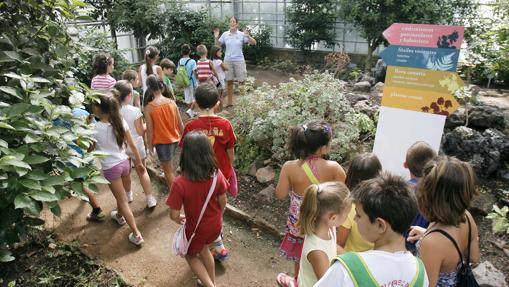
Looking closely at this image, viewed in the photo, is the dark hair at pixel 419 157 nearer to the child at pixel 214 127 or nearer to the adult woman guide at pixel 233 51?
the child at pixel 214 127

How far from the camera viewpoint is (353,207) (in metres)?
2.16

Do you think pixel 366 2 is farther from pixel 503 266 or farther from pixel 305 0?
pixel 503 266

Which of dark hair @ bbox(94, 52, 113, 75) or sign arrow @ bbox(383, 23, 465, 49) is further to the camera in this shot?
dark hair @ bbox(94, 52, 113, 75)

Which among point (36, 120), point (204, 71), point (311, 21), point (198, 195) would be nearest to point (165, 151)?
point (198, 195)

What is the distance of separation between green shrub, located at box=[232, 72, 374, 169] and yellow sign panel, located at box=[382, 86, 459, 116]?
2.51 ft

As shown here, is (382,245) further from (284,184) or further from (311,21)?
(311,21)

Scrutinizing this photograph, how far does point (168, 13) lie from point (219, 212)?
8.95 meters

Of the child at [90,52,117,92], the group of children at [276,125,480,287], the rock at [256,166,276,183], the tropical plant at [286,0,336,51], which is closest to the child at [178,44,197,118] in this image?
the child at [90,52,117,92]

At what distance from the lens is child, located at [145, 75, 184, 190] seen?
3.85 meters

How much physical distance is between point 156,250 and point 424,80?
3035 mm

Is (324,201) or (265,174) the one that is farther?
(265,174)

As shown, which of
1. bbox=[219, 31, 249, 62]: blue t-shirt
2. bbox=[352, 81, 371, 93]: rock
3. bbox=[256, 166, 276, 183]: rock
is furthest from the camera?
bbox=[352, 81, 371, 93]: rock

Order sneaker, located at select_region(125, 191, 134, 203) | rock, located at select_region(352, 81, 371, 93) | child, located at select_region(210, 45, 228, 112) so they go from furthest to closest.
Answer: rock, located at select_region(352, 81, 371, 93) → child, located at select_region(210, 45, 228, 112) → sneaker, located at select_region(125, 191, 134, 203)

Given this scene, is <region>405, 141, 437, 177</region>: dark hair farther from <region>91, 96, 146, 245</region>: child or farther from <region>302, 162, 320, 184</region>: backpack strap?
<region>91, 96, 146, 245</region>: child
